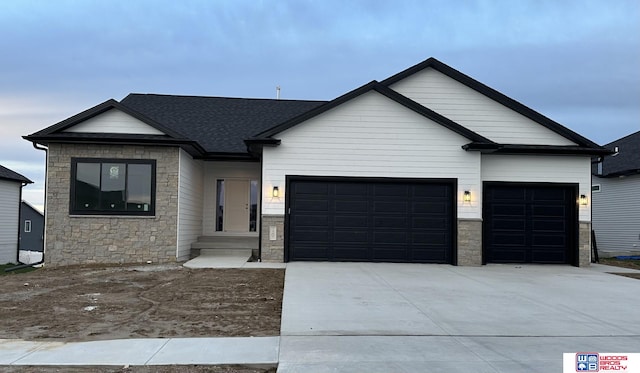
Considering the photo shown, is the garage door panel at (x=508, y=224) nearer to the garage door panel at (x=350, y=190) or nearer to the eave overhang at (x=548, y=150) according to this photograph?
the eave overhang at (x=548, y=150)

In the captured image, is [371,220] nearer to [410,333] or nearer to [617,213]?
[410,333]

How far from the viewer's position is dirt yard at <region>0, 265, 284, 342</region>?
6.65 metres

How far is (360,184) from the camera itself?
1430 centimetres

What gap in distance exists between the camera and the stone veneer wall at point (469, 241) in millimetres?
14203

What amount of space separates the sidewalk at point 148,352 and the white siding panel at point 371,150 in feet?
26.9

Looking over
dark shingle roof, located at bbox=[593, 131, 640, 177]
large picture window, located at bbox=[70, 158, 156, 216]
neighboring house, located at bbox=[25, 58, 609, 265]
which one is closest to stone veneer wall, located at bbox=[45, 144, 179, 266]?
neighboring house, located at bbox=[25, 58, 609, 265]

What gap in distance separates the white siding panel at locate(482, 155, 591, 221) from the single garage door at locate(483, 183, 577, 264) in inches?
9.3

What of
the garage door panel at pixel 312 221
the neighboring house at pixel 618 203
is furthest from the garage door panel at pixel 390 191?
the neighboring house at pixel 618 203

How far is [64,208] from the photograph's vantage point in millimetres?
13586

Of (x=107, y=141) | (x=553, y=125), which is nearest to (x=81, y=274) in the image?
(x=107, y=141)

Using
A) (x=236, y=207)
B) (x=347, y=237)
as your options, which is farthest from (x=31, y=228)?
(x=347, y=237)

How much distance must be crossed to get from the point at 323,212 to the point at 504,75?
27.6m

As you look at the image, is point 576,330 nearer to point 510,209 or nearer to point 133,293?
point 133,293

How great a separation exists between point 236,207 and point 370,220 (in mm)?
5551
